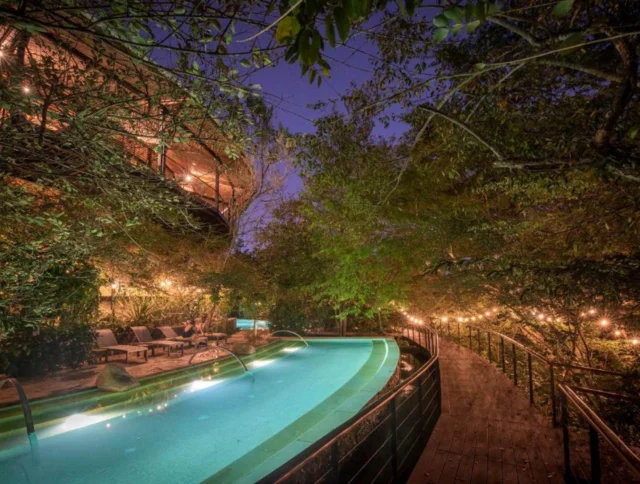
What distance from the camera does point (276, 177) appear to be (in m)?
15.6

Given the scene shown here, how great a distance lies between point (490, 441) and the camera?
463 cm

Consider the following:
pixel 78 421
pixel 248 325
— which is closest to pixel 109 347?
pixel 78 421

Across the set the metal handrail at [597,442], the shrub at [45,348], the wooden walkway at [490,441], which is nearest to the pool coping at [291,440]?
the wooden walkway at [490,441]

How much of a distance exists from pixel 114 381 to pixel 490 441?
696 centimetres

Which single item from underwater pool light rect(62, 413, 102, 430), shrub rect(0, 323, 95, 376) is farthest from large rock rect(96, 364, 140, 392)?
shrub rect(0, 323, 95, 376)

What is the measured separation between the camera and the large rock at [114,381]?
22.2 ft

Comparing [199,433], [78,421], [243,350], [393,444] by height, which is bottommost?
[199,433]

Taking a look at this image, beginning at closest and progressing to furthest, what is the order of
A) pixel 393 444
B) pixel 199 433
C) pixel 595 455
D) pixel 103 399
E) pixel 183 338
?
1. pixel 595 455
2. pixel 393 444
3. pixel 199 433
4. pixel 103 399
5. pixel 183 338

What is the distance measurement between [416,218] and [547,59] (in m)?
8.69

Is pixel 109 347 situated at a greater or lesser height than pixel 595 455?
lesser

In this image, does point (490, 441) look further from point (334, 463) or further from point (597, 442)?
point (334, 463)

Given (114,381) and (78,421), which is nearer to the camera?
(78,421)

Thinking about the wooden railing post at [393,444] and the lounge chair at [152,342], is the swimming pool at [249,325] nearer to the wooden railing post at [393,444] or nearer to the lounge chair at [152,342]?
the lounge chair at [152,342]

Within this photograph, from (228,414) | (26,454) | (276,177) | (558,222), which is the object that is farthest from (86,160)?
(276,177)
